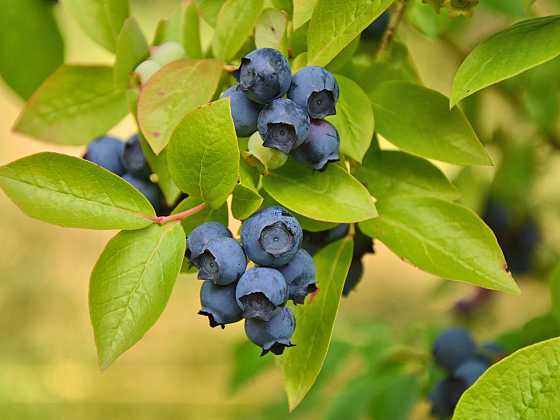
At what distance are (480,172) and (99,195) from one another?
4.03ft

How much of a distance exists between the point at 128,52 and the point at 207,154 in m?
0.21

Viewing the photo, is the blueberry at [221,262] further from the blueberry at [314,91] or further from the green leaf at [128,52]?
the green leaf at [128,52]

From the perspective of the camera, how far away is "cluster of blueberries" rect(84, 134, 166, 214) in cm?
85

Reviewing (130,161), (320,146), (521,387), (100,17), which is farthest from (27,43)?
(521,387)

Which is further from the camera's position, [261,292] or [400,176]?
[400,176]

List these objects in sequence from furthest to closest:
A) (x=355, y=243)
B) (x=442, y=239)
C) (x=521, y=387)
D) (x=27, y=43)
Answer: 1. (x=27, y=43)
2. (x=355, y=243)
3. (x=442, y=239)
4. (x=521, y=387)

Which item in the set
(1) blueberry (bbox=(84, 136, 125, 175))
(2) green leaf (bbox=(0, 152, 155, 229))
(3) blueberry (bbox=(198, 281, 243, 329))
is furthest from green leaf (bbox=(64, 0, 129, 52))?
(3) blueberry (bbox=(198, 281, 243, 329))

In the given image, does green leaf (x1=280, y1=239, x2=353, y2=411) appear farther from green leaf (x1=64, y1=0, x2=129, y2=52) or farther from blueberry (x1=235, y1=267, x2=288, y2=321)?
green leaf (x1=64, y1=0, x2=129, y2=52)

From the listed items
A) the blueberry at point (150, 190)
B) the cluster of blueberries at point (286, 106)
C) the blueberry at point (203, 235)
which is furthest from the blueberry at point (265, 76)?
the blueberry at point (150, 190)

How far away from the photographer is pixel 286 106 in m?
0.66

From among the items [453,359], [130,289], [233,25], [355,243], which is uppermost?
[233,25]

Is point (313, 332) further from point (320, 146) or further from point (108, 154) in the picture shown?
point (108, 154)

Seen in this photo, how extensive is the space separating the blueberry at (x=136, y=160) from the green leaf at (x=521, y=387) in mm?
388

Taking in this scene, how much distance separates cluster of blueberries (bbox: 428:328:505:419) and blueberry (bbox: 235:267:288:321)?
19.6 inches
